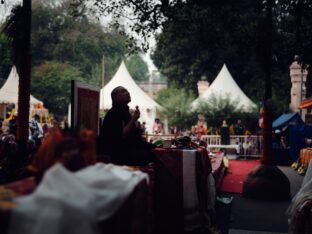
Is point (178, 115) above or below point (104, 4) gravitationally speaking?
below

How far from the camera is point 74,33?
54.3 metres

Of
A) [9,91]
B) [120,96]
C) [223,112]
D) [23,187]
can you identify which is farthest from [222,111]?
[23,187]

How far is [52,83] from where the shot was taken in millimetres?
45875

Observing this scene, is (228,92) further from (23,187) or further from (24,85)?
(23,187)

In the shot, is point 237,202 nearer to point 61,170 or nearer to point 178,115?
point 61,170

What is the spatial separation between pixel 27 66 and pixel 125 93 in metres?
1.73

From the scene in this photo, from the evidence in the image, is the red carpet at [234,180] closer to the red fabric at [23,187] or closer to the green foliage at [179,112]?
the red fabric at [23,187]

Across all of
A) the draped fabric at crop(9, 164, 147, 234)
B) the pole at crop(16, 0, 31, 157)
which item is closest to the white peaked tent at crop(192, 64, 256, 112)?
the pole at crop(16, 0, 31, 157)

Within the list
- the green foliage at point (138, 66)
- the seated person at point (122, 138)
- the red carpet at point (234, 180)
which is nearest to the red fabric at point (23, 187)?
the seated person at point (122, 138)

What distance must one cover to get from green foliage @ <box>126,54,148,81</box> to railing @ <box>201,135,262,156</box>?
72.8 meters

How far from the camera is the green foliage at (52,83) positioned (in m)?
46.0

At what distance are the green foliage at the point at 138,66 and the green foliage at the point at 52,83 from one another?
47.6 metres

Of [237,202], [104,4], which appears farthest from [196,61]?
[237,202]

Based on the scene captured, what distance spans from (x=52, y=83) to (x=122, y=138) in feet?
137
